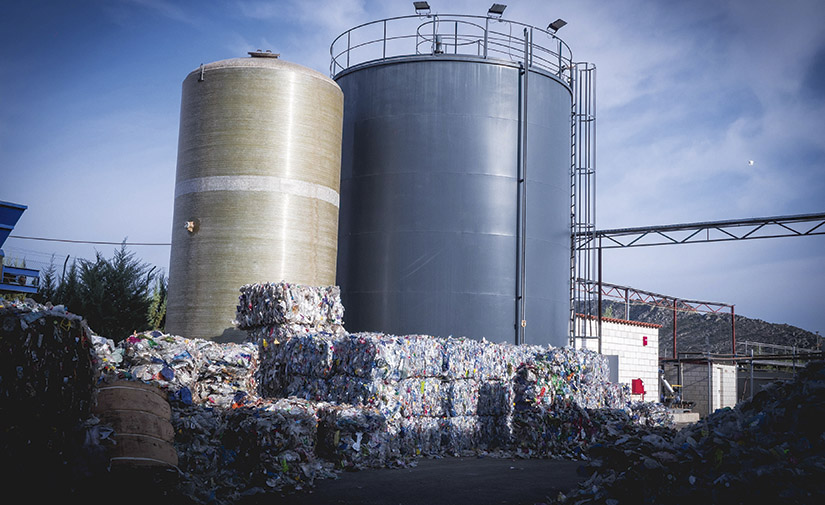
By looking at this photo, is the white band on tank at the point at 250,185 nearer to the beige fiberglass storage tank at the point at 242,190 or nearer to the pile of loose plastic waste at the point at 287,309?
the beige fiberglass storage tank at the point at 242,190

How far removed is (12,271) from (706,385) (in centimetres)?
2748

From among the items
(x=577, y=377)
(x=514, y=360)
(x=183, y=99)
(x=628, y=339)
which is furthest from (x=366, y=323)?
(x=628, y=339)

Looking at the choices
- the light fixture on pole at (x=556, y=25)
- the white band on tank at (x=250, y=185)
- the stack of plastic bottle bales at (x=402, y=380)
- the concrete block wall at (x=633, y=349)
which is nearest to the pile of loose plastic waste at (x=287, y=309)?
the stack of plastic bottle bales at (x=402, y=380)

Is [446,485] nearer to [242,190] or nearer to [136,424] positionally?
[136,424]

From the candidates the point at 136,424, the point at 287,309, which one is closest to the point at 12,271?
the point at 287,309

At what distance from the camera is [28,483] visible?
5715 mm

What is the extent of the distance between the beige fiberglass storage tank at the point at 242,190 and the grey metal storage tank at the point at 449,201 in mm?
1801

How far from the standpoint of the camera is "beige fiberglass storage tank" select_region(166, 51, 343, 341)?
13.7 m

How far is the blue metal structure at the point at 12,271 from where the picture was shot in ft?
40.0

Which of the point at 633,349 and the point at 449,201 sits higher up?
the point at 449,201

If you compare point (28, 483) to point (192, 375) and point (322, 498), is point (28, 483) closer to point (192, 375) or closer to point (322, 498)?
point (322, 498)

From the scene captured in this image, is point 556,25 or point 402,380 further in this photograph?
point 556,25

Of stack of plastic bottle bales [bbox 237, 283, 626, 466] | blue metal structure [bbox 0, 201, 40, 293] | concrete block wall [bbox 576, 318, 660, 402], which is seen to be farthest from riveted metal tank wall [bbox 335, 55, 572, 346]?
concrete block wall [bbox 576, 318, 660, 402]

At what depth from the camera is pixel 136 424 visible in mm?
6938
